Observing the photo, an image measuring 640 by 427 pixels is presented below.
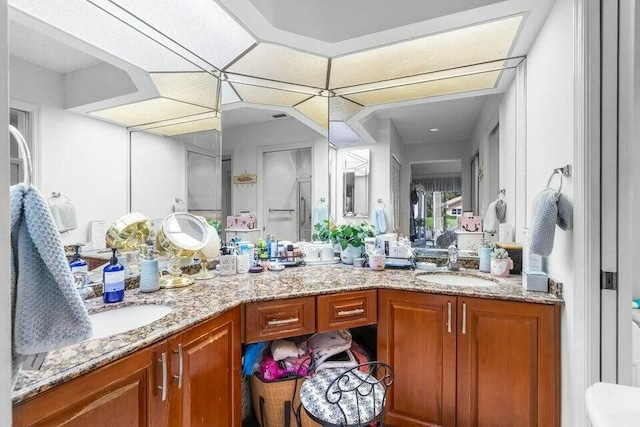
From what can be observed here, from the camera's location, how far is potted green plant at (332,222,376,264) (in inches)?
89.7

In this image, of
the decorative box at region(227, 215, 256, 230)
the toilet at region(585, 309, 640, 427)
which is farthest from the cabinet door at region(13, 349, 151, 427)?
the decorative box at region(227, 215, 256, 230)

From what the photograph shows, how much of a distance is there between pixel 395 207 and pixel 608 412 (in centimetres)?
180

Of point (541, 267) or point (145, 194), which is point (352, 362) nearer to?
point (541, 267)

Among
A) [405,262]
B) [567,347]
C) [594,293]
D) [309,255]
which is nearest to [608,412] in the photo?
[594,293]

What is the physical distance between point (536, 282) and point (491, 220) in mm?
675

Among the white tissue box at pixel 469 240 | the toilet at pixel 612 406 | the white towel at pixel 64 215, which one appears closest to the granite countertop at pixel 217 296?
the white tissue box at pixel 469 240

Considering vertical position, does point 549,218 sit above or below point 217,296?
above

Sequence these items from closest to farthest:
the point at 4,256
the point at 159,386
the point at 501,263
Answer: the point at 4,256
the point at 159,386
the point at 501,263

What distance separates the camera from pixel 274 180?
2.40 meters

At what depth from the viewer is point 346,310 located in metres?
1.69

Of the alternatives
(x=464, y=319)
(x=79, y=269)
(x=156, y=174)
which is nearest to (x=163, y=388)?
(x=79, y=269)

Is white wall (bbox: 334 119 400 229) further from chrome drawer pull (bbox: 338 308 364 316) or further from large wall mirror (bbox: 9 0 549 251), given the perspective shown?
chrome drawer pull (bbox: 338 308 364 316)

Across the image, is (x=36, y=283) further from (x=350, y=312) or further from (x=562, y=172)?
(x=562, y=172)

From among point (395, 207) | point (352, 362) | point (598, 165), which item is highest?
point (598, 165)
